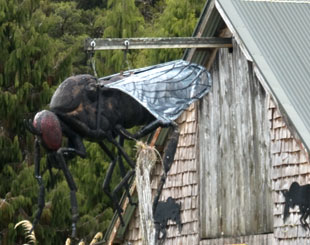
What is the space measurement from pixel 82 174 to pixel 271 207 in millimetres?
10415

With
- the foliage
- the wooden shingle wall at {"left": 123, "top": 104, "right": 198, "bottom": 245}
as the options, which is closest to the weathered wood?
the wooden shingle wall at {"left": 123, "top": 104, "right": 198, "bottom": 245}

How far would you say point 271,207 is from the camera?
20047 mm

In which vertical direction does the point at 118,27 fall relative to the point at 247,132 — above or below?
above

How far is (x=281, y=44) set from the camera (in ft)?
66.0

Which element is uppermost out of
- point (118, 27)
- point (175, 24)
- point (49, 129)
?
point (118, 27)

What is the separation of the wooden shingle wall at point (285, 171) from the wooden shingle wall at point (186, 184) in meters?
2.14

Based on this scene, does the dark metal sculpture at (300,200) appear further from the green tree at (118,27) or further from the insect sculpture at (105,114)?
the green tree at (118,27)

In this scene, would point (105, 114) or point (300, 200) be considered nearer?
point (105, 114)

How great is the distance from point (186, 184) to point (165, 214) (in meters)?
0.68

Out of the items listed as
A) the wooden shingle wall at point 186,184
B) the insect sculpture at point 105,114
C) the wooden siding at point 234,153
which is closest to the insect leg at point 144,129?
the insect sculpture at point 105,114

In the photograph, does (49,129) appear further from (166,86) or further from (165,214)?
(165,214)

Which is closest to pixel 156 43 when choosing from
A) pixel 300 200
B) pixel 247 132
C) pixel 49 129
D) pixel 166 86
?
pixel 166 86

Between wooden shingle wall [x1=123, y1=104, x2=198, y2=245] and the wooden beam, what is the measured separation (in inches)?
63.7

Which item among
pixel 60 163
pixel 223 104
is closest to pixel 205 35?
pixel 223 104
